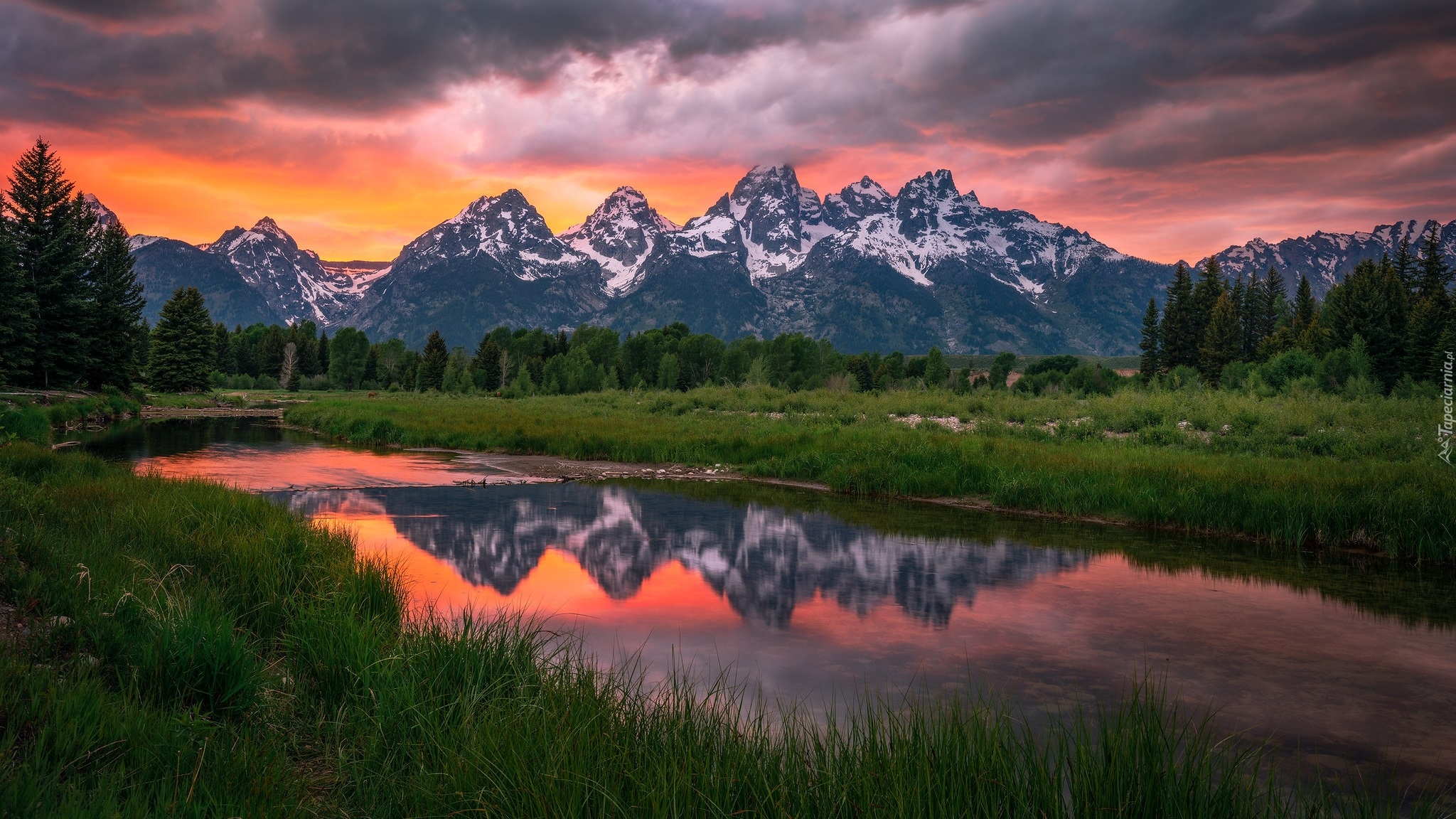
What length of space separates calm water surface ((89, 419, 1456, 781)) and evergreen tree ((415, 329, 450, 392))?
105979mm

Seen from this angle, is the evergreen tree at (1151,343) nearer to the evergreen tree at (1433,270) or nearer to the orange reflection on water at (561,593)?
the evergreen tree at (1433,270)

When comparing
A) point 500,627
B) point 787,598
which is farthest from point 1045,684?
point 500,627

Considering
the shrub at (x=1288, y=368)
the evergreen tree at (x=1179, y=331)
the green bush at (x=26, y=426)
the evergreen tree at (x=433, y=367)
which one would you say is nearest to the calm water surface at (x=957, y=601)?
the green bush at (x=26, y=426)

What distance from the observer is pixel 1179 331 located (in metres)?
93.8

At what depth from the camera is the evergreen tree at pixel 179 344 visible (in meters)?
77.3

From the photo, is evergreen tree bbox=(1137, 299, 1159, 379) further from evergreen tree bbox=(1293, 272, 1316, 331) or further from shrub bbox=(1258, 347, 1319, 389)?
shrub bbox=(1258, 347, 1319, 389)

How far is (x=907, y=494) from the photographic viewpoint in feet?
69.9

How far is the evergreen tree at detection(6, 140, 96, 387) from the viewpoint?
149 feet

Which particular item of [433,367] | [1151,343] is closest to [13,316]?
[433,367]

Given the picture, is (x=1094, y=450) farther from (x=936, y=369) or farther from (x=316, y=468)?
(x=936, y=369)

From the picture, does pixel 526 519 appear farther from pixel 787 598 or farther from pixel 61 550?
pixel 61 550

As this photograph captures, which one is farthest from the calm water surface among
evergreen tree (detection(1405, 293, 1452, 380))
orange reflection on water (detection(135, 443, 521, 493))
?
evergreen tree (detection(1405, 293, 1452, 380))

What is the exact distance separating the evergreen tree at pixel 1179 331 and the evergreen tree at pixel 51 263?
102 m

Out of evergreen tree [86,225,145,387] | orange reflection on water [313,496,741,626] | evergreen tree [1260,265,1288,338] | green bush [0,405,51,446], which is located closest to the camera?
orange reflection on water [313,496,741,626]
